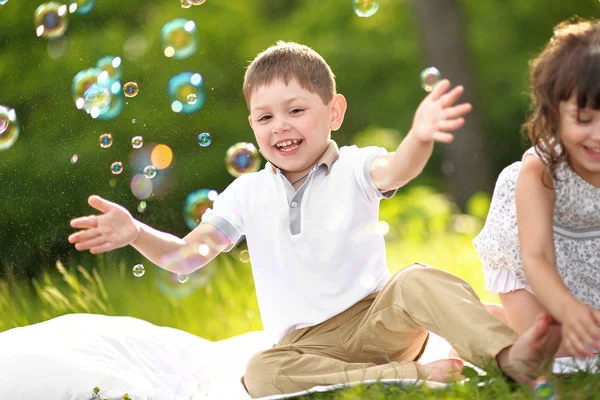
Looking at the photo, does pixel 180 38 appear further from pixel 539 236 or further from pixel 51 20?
pixel 539 236

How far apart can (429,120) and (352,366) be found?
71cm

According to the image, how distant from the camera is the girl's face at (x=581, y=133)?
2359 millimetres

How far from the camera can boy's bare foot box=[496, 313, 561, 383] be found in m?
2.29

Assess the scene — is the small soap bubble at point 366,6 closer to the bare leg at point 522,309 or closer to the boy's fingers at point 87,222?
the bare leg at point 522,309

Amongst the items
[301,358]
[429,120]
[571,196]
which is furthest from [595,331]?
[301,358]

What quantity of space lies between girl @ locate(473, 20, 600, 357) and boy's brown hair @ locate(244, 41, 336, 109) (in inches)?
24.3

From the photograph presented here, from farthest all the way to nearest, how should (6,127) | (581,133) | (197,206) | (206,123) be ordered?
(206,123) → (6,127) → (197,206) → (581,133)

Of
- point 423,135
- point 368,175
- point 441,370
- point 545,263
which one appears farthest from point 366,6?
point 441,370

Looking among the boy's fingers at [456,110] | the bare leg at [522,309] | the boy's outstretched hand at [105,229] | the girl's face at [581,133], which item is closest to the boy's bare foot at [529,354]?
the bare leg at [522,309]

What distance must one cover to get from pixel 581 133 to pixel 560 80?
0.48 feet

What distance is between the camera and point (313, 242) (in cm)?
279

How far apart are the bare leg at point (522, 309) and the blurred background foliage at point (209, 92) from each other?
9.26 feet

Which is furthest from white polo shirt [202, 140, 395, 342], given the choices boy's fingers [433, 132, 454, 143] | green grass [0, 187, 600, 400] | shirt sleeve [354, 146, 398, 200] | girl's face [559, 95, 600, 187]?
green grass [0, 187, 600, 400]

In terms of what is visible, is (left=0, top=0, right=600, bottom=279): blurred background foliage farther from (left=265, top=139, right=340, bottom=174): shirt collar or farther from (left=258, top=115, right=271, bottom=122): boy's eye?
(left=258, top=115, right=271, bottom=122): boy's eye
